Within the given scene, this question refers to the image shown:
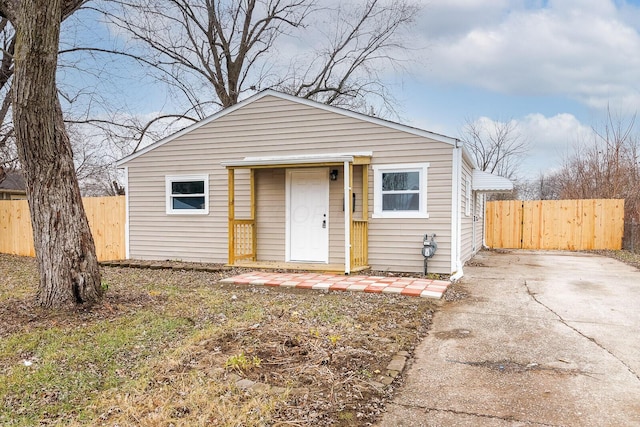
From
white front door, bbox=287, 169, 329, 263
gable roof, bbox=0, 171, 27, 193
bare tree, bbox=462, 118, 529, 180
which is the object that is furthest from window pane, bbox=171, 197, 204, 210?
bare tree, bbox=462, 118, 529, 180

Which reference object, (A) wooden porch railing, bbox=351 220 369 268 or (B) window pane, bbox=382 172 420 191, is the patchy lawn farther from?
(B) window pane, bbox=382 172 420 191

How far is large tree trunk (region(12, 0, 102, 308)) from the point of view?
455 centimetres

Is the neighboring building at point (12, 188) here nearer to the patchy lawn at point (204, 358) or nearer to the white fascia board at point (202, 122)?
the white fascia board at point (202, 122)

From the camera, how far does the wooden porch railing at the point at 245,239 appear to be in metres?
9.23

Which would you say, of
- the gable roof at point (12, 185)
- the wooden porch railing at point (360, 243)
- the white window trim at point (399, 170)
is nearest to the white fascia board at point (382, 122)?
the white window trim at point (399, 170)

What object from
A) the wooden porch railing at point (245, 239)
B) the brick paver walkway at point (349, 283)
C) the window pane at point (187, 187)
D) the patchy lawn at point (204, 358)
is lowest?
the patchy lawn at point (204, 358)

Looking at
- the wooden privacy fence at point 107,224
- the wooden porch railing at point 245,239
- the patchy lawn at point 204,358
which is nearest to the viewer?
the patchy lawn at point 204,358

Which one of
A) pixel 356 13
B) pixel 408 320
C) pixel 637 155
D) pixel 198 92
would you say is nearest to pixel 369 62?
pixel 356 13

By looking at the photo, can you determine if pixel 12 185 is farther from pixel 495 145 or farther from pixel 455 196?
pixel 495 145

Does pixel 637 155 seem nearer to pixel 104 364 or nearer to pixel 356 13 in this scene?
pixel 356 13

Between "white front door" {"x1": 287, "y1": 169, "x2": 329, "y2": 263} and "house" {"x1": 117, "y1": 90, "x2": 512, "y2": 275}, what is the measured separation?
0.8 inches

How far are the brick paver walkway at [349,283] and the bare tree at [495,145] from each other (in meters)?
20.0

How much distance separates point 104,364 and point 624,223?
613 inches

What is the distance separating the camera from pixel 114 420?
2594 mm
